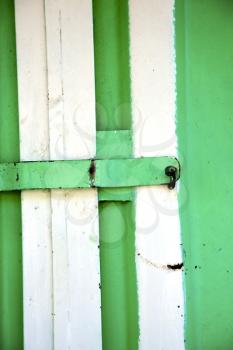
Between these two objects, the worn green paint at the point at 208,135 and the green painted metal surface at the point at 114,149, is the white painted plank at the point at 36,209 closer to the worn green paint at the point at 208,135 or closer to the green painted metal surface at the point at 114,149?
the green painted metal surface at the point at 114,149

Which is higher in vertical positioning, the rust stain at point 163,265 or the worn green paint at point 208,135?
the worn green paint at point 208,135

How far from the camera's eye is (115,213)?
3.86 ft

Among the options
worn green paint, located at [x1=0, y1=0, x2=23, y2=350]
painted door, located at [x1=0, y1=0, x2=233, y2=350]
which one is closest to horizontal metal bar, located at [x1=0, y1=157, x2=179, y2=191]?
painted door, located at [x1=0, y1=0, x2=233, y2=350]

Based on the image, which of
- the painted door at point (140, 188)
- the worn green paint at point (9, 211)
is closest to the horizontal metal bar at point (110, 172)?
the painted door at point (140, 188)

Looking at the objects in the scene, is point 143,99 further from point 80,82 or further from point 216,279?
point 216,279

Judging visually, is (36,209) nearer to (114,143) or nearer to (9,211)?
(9,211)

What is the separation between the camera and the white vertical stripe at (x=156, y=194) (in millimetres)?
1149

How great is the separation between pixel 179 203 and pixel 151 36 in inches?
18.3

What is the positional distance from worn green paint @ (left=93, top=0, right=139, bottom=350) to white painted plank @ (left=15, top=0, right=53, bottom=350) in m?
0.15

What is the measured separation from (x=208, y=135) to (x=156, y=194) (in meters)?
0.22

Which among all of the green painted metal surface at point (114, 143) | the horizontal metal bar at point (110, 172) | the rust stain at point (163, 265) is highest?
the green painted metal surface at point (114, 143)

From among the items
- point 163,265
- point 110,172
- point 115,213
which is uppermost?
point 110,172

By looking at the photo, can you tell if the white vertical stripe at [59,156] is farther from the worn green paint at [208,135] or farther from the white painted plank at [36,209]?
the worn green paint at [208,135]

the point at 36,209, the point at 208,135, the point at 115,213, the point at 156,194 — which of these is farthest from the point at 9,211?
the point at 208,135
